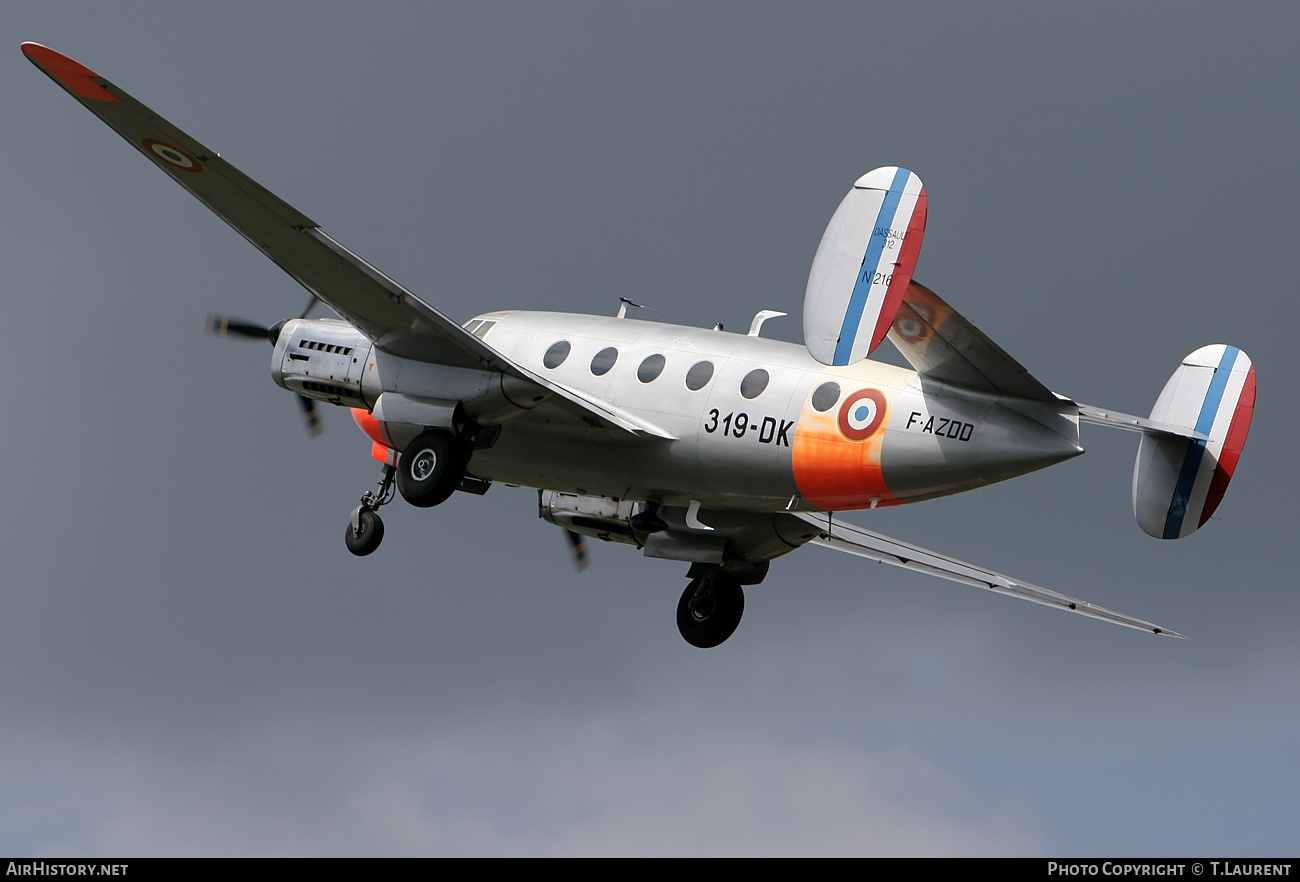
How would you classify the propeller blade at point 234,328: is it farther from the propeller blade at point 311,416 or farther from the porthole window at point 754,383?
the porthole window at point 754,383

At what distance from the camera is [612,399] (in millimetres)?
30547

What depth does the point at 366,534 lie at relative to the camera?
3256 centimetres

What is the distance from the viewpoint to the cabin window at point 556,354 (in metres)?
31.6

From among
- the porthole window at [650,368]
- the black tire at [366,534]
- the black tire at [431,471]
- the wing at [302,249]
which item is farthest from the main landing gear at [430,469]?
the porthole window at [650,368]

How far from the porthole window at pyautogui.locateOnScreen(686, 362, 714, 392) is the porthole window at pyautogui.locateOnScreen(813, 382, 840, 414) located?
2.00 meters

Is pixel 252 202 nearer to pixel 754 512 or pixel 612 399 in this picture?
pixel 612 399

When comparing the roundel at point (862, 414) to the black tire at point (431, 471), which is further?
the black tire at point (431, 471)

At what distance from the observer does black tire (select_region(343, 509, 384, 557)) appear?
32.5 meters

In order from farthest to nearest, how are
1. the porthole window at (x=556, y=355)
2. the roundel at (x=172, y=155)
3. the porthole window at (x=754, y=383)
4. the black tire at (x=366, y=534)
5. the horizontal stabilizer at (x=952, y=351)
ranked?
the black tire at (x=366, y=534) → the porthole window at (x=556, y=355) → the porthole window at (x=754, y=383) → the roundel at (x=172, y=155) → the horizontal stabilizer at (x=952, y=351)

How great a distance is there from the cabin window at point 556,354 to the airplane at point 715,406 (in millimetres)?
39

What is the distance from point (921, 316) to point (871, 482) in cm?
343

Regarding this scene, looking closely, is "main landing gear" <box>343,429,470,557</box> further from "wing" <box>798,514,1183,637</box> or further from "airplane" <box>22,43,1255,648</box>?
"wing" <box>798,514,1183,637</box>

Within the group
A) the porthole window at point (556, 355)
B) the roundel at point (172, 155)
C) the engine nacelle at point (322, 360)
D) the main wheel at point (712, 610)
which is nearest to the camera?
the roundel at point (172, 155)
